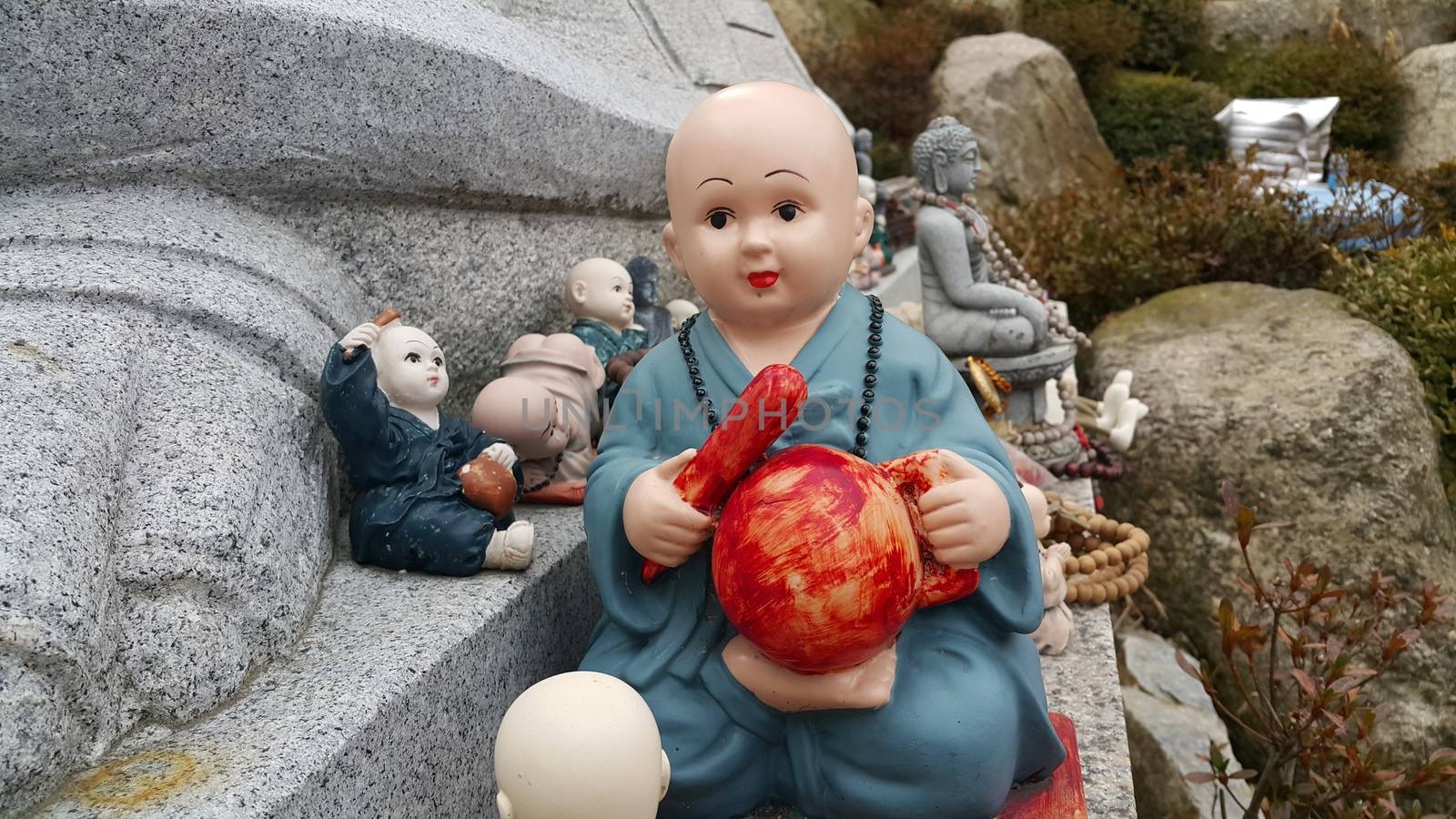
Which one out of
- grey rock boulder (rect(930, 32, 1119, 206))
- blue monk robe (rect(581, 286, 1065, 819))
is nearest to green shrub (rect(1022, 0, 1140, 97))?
grey rock boulder (rect(930, 32, 1119, 206))

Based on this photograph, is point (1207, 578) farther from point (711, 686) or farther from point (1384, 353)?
point (711, 686)

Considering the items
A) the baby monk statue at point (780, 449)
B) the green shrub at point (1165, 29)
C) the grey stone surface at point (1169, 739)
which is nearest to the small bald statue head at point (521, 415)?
the baby monk statue at point (780, 449)

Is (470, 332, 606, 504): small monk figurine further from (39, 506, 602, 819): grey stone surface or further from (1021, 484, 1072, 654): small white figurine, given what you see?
(1021, 484, 1072, 654): small white figurine

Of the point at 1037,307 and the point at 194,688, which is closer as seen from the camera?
the point at 194,688

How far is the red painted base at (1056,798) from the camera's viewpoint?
73.1 inches

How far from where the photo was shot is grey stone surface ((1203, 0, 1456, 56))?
34.3ft

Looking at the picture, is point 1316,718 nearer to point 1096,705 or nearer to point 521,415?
point 1096,705

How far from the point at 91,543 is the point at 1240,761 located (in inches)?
146

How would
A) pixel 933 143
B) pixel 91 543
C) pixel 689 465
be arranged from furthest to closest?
pixel 933 143, pixel 689 465, pixel 91 543

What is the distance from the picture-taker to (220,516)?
66.6 inches

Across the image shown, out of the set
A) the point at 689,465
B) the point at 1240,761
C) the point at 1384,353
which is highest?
the point at 689,465

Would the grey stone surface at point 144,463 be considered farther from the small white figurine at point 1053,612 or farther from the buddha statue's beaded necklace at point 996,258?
the buddha statue's beaded necklace at point 996,258

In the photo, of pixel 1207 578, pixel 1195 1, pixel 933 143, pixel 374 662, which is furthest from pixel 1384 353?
pixel 1195 1

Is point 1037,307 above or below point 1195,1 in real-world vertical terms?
above
